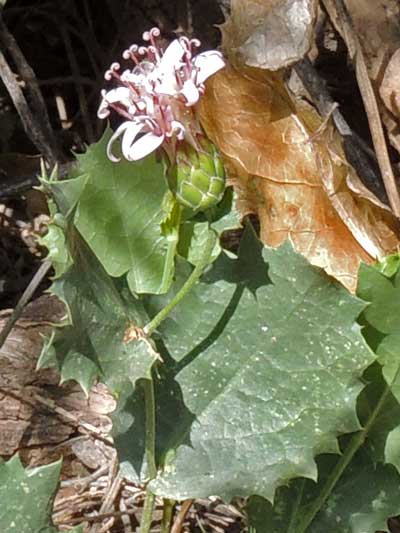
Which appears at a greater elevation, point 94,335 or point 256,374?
point 94,335

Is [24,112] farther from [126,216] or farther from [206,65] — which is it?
[206,65]

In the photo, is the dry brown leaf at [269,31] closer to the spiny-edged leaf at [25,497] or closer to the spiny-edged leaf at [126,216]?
the spiny-edged leaf at [126,216]

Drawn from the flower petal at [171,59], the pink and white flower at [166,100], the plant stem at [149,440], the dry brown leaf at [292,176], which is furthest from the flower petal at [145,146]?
the dry brown leaf at [292,176]

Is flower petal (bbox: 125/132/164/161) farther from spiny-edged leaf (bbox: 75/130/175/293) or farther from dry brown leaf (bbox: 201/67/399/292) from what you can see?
dry brown leaf (bbox: 201/67/399/292)

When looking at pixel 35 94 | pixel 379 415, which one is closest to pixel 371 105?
pixel 379 415

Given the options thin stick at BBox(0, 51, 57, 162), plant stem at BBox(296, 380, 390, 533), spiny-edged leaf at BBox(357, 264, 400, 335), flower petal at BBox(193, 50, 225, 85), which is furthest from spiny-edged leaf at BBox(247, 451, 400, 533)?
thin stick at BBox(0, 51, 57, 162)

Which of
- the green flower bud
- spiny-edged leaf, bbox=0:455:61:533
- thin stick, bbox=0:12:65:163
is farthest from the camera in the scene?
thin stick, bbox=0:12:65:163
